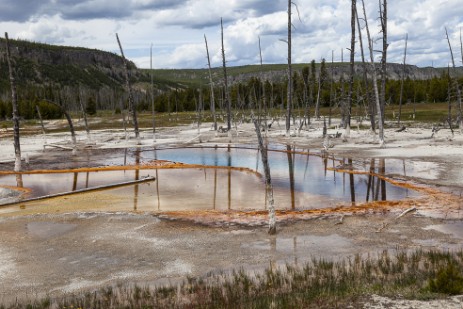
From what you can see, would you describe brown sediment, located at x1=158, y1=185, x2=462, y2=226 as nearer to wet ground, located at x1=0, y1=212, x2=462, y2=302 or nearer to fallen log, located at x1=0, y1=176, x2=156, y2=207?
wet ground, located at x1=0, y1=212, x2=462, y2=302

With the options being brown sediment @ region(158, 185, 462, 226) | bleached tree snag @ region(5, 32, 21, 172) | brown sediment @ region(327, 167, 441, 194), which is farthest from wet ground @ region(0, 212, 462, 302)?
bleached tree snag @ region(5, 32, 21, 172)

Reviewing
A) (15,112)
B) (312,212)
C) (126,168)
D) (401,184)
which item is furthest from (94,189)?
(401,184)

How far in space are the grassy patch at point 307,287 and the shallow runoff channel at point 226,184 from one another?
6.86m

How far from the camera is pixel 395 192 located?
19719 millimetres

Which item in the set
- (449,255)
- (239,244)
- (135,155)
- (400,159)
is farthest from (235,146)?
(449,255)

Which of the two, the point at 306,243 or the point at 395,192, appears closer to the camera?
the point at 306,243

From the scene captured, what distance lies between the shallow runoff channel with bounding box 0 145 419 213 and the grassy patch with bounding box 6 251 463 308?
6865mm

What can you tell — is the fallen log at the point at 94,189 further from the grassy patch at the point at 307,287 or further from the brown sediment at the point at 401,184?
the grassy patch at the point at 307,287

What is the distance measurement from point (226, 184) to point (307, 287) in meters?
14.0

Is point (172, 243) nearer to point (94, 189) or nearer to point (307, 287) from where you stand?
point (307, 287)

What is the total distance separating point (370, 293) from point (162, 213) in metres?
9.88

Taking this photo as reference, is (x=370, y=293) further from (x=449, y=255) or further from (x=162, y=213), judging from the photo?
(x=162, y=213)

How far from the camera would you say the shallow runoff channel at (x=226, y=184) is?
18938mm

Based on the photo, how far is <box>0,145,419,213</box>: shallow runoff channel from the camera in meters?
18.9
